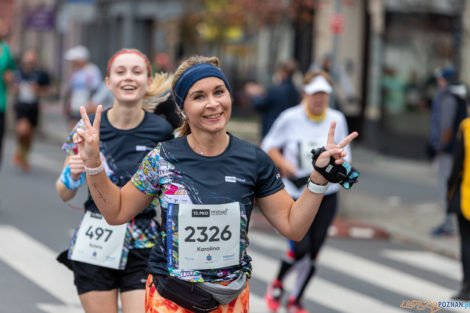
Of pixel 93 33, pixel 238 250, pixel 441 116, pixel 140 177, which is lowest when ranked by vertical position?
pixel 93 33

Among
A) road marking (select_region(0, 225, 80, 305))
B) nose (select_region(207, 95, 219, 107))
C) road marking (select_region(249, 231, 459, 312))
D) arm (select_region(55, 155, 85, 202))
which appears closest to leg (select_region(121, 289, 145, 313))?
arm (select_region(55, 155, 85, 202))

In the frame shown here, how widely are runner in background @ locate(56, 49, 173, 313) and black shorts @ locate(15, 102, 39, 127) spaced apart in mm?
10609

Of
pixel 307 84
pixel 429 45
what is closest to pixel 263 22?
pixel 429 45

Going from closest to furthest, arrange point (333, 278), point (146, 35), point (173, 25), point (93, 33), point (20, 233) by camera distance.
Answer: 1. point (333, 278)
2. point (20, 233)
3. point (173, 25)
4. point (146, 35)
5. point (93, 33)

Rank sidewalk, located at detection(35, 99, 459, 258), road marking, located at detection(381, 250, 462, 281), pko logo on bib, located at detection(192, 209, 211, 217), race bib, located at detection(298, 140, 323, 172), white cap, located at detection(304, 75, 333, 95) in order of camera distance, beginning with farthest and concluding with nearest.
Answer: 1. sidewalk, located at detection(35, 99, 459, 258)
2. road marking, located at detection(381, 250, 462, 281)
3. race bib, located at detection(298, 140, 323, 172)
4. white cap, located at detection(304, 75, 333, 95)
5. pko logo on bib, located at detection(192, 209, 211, 217)

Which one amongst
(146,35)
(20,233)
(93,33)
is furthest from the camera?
(93,33)

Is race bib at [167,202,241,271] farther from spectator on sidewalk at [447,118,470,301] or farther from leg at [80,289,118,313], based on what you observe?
spectator on sidewalk at [447,118,470,301]

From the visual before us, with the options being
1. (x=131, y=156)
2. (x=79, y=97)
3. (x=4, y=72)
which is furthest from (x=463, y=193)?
(x=79, y=97)

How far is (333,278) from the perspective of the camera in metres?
8.48

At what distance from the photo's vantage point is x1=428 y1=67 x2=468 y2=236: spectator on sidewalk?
1088cm

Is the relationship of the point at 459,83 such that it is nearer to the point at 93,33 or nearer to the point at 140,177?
the point at 140,177

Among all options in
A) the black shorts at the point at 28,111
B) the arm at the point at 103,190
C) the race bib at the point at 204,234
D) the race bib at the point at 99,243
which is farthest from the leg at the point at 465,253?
the black shorts at the point at 28,111

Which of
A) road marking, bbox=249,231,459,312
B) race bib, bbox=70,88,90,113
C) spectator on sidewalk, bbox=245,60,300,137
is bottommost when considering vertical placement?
road marking, bbox=249,231,459,312

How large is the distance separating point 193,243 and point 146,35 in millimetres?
30771
